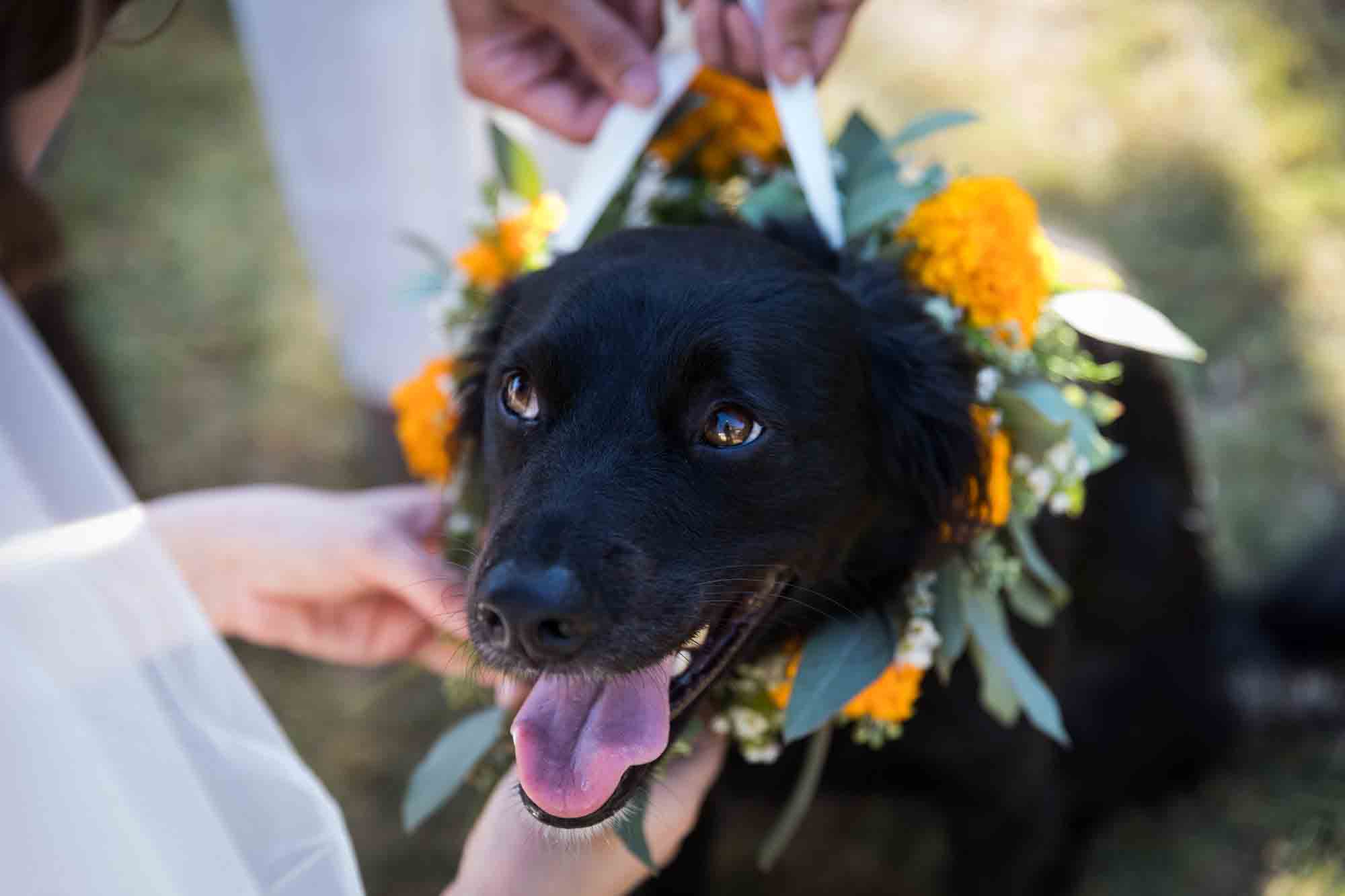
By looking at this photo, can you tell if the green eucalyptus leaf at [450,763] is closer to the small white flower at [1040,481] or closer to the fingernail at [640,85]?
the small white flower at [1040,481]

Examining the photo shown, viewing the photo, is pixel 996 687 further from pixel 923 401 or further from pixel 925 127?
pixel 925 127

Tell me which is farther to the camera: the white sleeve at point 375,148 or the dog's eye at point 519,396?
the white sleeve at point 375,148

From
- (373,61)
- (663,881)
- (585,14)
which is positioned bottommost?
(663,881)

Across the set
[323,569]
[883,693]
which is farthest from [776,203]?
[323,569]

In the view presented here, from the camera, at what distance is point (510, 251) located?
6.45 ft

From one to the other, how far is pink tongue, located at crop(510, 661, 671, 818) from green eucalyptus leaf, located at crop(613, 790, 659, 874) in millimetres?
79

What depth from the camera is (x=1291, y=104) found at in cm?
384

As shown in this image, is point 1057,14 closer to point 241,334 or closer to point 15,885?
point 241,334

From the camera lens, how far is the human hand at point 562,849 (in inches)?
58.7

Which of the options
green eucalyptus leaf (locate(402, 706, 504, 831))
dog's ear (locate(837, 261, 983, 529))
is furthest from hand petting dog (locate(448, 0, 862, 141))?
green eucalyptus leaf (locate(402, 706, 504, 831))

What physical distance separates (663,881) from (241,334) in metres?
2.70

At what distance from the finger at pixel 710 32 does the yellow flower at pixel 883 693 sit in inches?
37.4

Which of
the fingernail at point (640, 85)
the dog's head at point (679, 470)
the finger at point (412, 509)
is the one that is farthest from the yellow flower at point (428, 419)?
the fingernail at point (640, 85)

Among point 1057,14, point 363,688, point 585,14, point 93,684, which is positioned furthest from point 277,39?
point 1057,14
